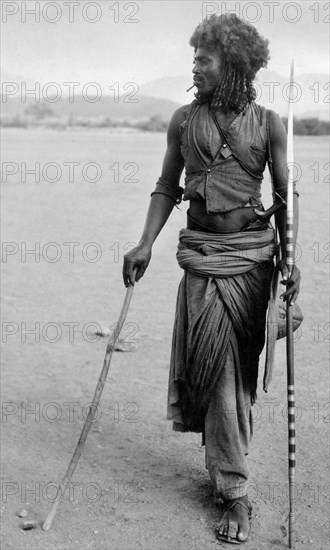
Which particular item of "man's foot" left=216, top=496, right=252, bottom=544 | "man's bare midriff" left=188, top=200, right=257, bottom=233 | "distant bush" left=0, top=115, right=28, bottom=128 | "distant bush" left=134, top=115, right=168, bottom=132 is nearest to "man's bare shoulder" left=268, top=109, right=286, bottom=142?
"man's bare midriff" left=188, top=200, right=257, bottom=233

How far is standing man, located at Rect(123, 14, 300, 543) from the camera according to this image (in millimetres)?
3744

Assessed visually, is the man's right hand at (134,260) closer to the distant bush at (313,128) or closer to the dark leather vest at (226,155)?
the dark leather vest at (226,155)

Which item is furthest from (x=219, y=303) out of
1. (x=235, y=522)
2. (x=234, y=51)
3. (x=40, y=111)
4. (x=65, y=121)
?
(x=40, y=111)

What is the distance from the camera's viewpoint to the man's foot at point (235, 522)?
151 inches

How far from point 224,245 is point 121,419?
6.05ft

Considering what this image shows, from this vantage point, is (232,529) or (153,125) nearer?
(232,529)

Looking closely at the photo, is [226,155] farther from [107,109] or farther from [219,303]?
[107,109]

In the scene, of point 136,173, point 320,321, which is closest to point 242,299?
point 320,321

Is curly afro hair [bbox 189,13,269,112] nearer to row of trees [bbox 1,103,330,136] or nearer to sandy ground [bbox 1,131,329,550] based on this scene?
sandy ground [bbox 1,131,329,550]

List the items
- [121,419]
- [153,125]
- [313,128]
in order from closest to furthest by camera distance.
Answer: [121,419]
[313,128]
[153,125]

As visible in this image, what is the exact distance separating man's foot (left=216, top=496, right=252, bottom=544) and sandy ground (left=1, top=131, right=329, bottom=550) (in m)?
0.05

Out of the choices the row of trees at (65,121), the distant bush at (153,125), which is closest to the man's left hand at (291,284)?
the row of trees at (65,121)

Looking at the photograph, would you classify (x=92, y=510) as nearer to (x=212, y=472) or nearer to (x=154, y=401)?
(x=212, y=472)

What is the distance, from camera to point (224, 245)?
385 cm
